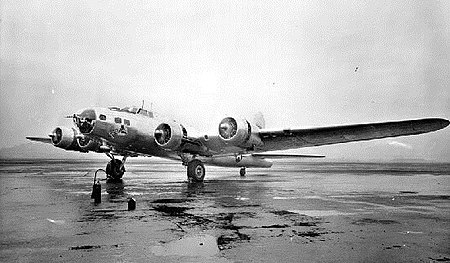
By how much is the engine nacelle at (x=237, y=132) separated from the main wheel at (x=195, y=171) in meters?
3.36

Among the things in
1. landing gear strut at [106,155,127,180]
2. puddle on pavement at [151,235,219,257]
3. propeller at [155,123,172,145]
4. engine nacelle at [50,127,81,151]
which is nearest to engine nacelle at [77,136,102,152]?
engine nacelle at [50,127,81,151]

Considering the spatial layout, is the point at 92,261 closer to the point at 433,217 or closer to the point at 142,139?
the point at 433,217

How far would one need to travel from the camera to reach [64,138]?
2359 cm

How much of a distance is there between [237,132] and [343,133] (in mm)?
4599

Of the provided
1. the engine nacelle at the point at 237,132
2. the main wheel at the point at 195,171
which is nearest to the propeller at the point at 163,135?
the main wheel at the point at 195,171

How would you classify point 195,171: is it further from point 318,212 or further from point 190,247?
point 190,247

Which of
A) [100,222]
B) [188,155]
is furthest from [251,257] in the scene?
[188,155]

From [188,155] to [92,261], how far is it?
16.7 meters

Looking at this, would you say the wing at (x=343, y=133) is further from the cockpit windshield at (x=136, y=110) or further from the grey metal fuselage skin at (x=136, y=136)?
the cockpit windshield at (x=136, y=110)

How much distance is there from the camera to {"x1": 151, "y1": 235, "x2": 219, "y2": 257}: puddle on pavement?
5.60 m

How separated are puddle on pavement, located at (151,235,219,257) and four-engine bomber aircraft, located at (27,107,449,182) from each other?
436 inches

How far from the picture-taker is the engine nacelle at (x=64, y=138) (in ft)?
77.5

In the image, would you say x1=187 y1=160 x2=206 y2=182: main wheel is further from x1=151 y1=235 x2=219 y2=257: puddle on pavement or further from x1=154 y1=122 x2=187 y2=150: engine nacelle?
x1=151 y1=235 x2=219 y2=257: puddle on pavement

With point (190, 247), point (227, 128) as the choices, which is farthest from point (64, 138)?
point (190, 247)
